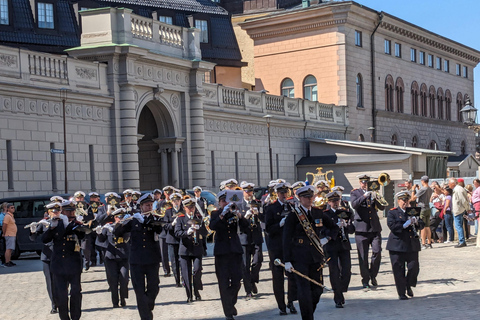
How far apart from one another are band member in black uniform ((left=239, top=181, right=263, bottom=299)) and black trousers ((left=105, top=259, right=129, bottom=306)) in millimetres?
2128

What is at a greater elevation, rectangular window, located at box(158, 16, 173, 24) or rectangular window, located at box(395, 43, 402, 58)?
rectangular window, located at box(158, 16, 173, 24)

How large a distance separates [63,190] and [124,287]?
16146mm

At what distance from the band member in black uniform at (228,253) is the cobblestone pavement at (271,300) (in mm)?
438

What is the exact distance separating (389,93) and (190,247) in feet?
157

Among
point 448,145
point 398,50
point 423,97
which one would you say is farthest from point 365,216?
point 448,145

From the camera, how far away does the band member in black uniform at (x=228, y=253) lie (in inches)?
545

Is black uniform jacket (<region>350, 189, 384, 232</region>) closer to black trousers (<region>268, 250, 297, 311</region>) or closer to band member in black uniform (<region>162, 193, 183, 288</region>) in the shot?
black trousers (<region>268, 250, 297, 311</region>)

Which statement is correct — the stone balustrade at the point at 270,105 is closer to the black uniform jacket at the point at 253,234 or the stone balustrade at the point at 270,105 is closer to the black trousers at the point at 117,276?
the black uniform jacket at the point at 253,234

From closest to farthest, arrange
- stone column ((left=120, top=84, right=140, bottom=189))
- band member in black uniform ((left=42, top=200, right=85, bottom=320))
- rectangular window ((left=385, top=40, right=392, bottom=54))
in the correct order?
band member in black uniform ((left=42, top=200, right=85, bottom=320)) → stone column ((left=120, top=84, right=140, bottom=189)) → rectangular window ((left=385, top=40, right=392, bottom=54))

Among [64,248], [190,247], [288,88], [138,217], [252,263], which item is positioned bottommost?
[252,263]

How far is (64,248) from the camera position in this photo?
44.2 feet

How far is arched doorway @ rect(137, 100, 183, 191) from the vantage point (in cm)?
3809

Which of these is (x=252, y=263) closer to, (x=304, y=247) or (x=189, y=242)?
(x=189, y=242)

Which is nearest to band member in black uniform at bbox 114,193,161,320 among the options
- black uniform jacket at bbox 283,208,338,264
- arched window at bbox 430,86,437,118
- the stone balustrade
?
black uniform jacket at bbox 283,208,338,264
